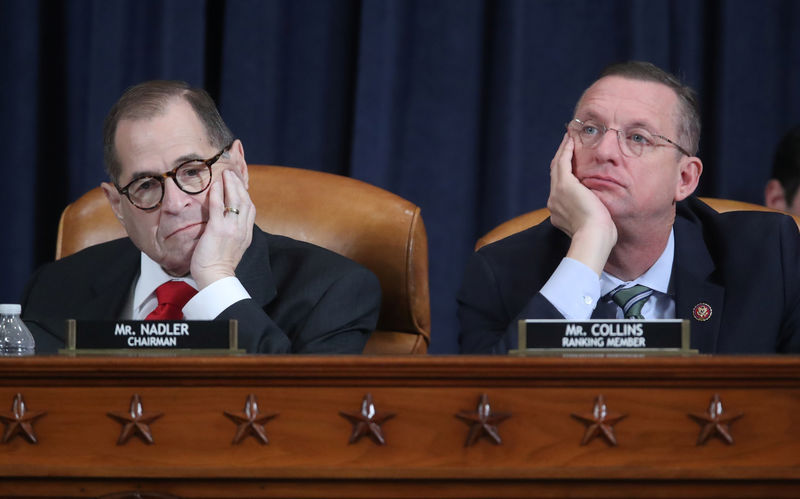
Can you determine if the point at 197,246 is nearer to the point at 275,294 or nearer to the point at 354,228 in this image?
the point at 275,294

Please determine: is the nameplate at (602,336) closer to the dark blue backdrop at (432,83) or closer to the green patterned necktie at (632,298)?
the green patterned necktie at (632,298)

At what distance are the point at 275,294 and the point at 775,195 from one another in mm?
1514

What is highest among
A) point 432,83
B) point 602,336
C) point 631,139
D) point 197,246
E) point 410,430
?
point 432,83

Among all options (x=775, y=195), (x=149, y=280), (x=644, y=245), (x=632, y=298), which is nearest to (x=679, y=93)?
(x=644, y=245)

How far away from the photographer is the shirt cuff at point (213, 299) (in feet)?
5.36

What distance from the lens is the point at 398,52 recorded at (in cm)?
268

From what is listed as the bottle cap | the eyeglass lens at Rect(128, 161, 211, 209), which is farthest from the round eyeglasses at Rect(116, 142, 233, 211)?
the bottle cap

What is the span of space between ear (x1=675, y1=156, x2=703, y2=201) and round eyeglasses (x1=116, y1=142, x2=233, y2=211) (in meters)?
0.88

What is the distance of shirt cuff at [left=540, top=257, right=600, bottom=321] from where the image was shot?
1.56m

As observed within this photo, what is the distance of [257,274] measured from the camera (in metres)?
1.79

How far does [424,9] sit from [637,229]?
120 centimetres

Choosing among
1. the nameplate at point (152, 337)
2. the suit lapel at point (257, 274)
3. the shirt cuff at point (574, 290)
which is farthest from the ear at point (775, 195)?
the nameplate at point (152, 337)

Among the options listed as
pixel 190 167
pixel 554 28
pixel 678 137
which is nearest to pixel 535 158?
pixel 554 28

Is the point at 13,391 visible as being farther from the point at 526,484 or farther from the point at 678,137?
the point at 678,137
